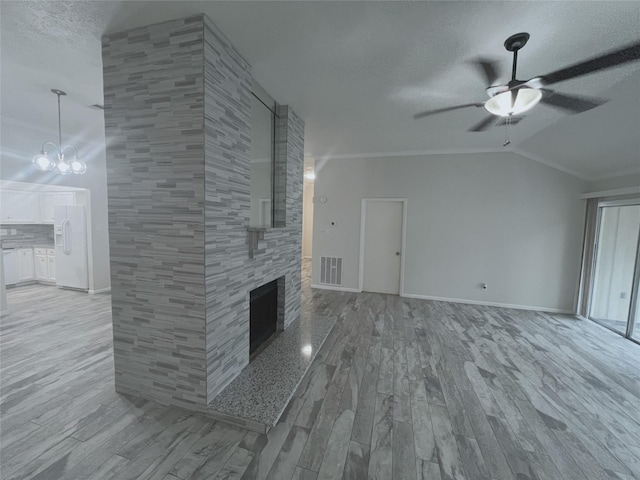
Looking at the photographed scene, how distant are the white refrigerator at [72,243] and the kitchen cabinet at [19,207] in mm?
863

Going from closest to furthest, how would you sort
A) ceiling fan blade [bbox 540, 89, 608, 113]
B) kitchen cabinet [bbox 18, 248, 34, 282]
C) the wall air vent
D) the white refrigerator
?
ceiling fan blade [bbox 540, 89, 608, 113]
the white refrigerator
kitchen cabinet [bbox 18, 248, 34, 282]
the wall air vent

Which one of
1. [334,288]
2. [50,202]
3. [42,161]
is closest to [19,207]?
[50,202]

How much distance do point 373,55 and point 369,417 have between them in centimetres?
288

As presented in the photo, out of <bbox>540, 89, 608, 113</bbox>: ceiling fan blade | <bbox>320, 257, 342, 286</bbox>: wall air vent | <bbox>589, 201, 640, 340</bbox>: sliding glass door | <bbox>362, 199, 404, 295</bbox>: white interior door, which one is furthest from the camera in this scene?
<bbox>320, 257, 342, 286</bbox>: wall air vent

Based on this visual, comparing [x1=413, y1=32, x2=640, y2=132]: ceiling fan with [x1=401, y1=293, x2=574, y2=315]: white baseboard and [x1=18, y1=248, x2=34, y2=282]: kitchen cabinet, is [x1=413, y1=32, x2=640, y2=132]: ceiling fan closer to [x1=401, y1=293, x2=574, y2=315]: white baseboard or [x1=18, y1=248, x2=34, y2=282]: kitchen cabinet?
[x1=401, y1=293, x2=574, y2=315]: white baseboard

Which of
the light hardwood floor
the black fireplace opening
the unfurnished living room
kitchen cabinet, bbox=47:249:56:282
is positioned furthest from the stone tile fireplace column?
kitchen cabinet, bbox=47:249:56:282

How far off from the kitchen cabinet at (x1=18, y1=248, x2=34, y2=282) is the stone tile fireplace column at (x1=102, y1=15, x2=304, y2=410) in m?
5.59

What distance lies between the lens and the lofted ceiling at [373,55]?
1679mm

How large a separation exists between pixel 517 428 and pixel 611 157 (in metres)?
3.84

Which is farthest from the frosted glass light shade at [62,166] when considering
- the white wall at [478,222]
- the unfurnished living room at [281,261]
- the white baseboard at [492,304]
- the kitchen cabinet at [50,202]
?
the white baseboard at [492,304]

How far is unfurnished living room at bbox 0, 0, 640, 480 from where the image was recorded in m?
1.69

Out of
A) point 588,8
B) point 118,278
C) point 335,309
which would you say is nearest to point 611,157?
point 588,8

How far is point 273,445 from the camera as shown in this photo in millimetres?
1736

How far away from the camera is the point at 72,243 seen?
5141 mm
